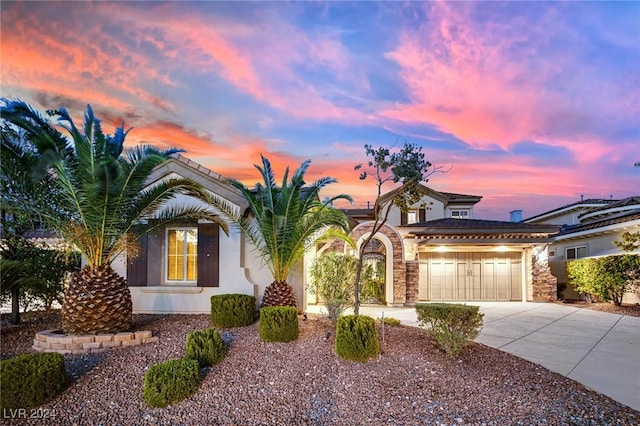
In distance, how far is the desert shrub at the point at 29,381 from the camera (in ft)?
15.4

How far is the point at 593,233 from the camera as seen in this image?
53.9 feet

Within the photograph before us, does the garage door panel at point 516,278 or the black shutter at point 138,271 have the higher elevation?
the black shutter at point 138,271

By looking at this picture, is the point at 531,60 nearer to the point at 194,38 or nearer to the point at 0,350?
the point at 194,38

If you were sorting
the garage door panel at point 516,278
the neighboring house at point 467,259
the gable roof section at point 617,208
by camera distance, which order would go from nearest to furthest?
the neighboring house at point 467,259
the garage door panel at point 516,278
the gable roof section at point 617,208

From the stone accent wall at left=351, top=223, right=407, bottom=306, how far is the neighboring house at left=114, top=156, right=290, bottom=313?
5.32 meters

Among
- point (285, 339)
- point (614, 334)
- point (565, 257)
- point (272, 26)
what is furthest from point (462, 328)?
point (565, 257)

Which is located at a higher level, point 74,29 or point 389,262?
point 74,29

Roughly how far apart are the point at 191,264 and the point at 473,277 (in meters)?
12.2

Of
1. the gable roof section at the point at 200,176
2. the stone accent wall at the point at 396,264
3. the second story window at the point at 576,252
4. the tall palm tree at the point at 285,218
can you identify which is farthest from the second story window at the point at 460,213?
the gable roof section at the point at 200,176

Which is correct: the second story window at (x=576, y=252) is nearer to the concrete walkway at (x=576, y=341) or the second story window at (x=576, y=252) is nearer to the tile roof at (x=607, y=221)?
the tile roof at (x=607, y=221)

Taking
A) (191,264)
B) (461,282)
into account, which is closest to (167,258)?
(191,264)

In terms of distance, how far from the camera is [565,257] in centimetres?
1912

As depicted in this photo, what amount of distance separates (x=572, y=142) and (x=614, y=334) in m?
6.91

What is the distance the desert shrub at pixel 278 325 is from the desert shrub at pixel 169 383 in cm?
192
